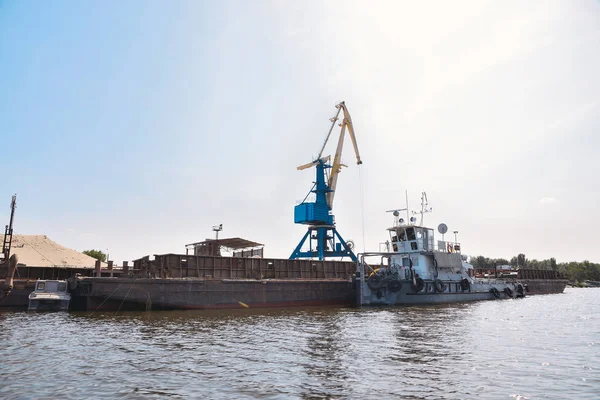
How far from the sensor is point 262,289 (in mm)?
30875

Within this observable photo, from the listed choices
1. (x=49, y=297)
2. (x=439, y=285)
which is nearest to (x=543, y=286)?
(x=439, y=285)

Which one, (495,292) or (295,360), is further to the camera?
(495,292)

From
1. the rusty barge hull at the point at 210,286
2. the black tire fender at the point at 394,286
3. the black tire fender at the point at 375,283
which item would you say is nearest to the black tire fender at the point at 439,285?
the black tire fender at the point at 394,286

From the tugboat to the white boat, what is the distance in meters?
22.0

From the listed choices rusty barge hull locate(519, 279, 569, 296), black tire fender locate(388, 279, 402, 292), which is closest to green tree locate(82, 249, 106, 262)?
black tire fender locate(388, 279, 402, 292)

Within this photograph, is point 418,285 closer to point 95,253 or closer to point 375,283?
point 375,283

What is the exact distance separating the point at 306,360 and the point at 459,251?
33.2 m

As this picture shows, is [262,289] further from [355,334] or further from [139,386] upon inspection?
[139,386]

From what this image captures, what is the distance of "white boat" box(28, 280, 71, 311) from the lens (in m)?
25.2

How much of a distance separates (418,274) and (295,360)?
26.9 meters

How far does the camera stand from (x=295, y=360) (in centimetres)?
1233

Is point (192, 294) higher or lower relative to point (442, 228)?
lower

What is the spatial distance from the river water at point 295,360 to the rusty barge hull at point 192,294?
4525mm

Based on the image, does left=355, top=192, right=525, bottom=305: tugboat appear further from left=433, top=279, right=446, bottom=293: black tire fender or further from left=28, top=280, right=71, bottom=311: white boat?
left=28, top=280, right=71, bottom=311: white boat
